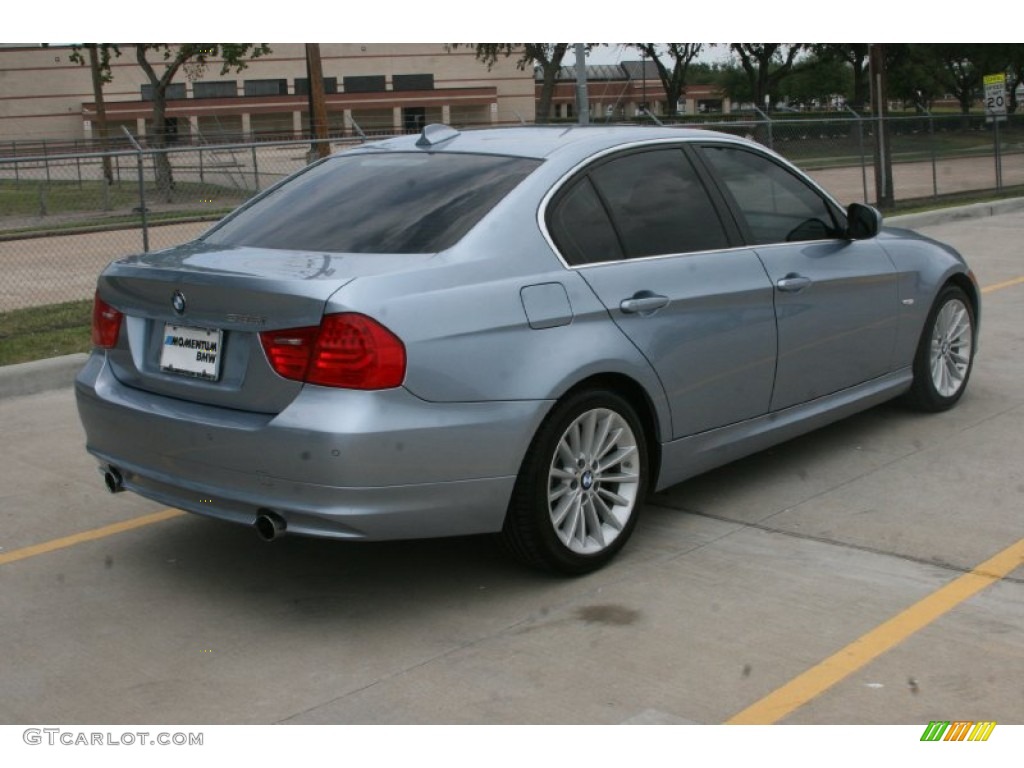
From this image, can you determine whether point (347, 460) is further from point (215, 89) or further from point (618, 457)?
point (215, 89)

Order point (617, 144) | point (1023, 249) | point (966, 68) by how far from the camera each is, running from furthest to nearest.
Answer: point (966, 68)
point (1023, 249)
point (617, 144)

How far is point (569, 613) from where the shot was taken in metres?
4.71

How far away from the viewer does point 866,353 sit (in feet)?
21.2

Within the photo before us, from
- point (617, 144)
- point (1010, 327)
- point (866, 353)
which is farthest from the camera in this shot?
point (1010, 327)

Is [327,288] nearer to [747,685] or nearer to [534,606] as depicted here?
[534,606]

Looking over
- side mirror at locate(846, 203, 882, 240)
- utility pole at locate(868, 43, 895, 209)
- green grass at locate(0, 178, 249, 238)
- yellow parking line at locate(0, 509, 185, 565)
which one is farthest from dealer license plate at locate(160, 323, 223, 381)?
utility pole at locate(868, 43, 895, 209)

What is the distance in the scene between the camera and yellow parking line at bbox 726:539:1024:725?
153 inches

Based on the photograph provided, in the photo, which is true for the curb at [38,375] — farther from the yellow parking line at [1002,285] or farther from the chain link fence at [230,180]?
the chain link fence at [230,180]

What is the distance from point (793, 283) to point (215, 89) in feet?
224

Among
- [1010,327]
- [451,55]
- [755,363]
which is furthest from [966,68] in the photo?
[755,363]

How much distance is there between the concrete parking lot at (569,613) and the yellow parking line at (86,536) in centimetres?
1

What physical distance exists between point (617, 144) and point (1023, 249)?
10.4 metres

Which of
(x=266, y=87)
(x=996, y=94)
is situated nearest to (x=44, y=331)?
(x=996, y=94)

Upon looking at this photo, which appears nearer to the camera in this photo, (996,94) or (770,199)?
(770,199)
